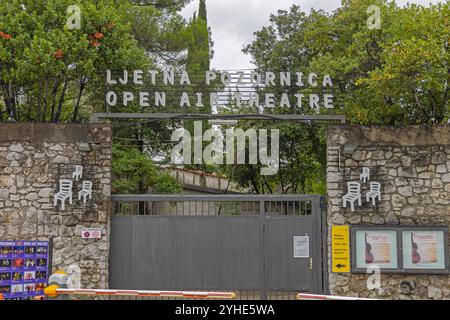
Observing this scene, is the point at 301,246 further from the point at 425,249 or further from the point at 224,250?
the point at 425,249

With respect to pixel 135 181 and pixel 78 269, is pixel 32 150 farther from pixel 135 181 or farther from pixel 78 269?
pixel 135 181

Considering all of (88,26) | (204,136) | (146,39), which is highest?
(146,39)

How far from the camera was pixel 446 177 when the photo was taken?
37.0ft

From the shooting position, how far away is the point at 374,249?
1109 centimetres

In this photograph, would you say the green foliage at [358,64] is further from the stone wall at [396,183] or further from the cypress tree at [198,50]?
the stone wall at [396,183]

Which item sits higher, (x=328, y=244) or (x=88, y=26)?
(x=88, y=26)

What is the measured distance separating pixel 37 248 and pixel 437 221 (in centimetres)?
787

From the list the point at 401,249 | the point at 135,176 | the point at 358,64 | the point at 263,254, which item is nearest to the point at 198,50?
the point at 135,176

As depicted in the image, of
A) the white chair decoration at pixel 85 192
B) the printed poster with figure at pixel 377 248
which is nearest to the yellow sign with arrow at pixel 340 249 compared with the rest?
the printed poster with figure at pixel 377 248

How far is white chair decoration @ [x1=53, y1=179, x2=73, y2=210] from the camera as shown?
1149cm

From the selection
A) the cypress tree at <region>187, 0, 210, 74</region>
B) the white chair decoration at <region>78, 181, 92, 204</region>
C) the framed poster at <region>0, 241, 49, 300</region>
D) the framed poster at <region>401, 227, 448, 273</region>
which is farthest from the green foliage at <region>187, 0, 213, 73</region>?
the framed poster at <region>401, 227, 448, 273</region>

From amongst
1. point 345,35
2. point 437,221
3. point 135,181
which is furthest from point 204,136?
point 437,221

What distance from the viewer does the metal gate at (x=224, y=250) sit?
11.4 m

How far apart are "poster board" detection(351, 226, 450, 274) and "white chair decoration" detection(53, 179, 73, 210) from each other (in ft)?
19.1
